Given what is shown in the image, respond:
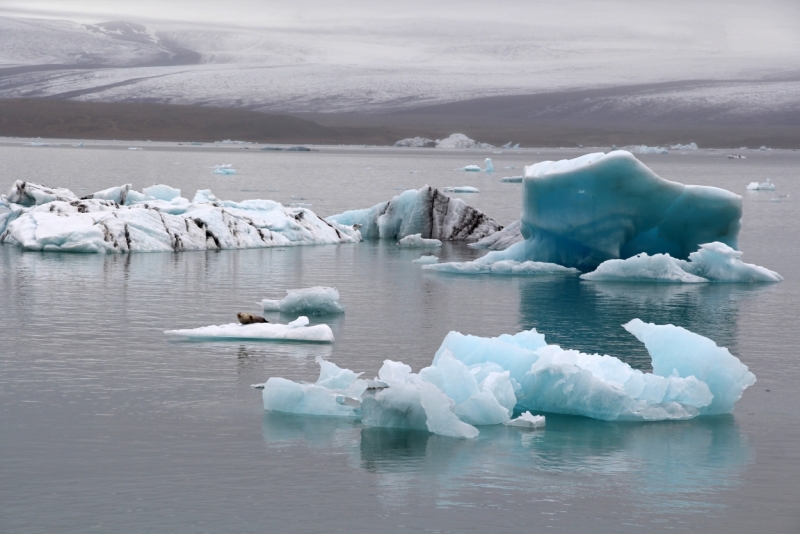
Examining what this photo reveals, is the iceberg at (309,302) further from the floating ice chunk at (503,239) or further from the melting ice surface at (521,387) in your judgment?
the floating ice chunk at (503,239)

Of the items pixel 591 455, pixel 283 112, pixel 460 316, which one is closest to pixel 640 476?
pixel 591 455

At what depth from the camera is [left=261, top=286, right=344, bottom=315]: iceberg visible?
13.6m

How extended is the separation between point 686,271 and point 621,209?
4.67 ft

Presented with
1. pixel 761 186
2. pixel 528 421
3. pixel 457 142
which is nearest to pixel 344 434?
pixel 528 421

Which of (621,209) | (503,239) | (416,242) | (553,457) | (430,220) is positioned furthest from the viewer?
(430,220)

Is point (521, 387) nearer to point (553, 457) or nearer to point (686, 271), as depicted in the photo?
point (553, 457)

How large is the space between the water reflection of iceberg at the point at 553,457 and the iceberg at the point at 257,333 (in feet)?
10.0

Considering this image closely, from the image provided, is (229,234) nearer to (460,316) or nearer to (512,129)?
(460,316)

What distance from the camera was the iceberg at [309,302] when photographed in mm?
13555

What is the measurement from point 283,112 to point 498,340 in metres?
144

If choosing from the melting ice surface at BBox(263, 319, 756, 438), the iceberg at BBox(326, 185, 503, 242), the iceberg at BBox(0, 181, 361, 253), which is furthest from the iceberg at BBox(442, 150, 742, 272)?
the melting ice surface at BBox(263, 319, 756, 438)

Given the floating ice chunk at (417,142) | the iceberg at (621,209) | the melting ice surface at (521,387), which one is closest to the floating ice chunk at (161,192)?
the iceberg at (621,209)

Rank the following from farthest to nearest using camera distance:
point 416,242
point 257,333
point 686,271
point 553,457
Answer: point 416,242 < point 686,271 < point 257,333 < point 553,457

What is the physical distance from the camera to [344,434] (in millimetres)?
8125
